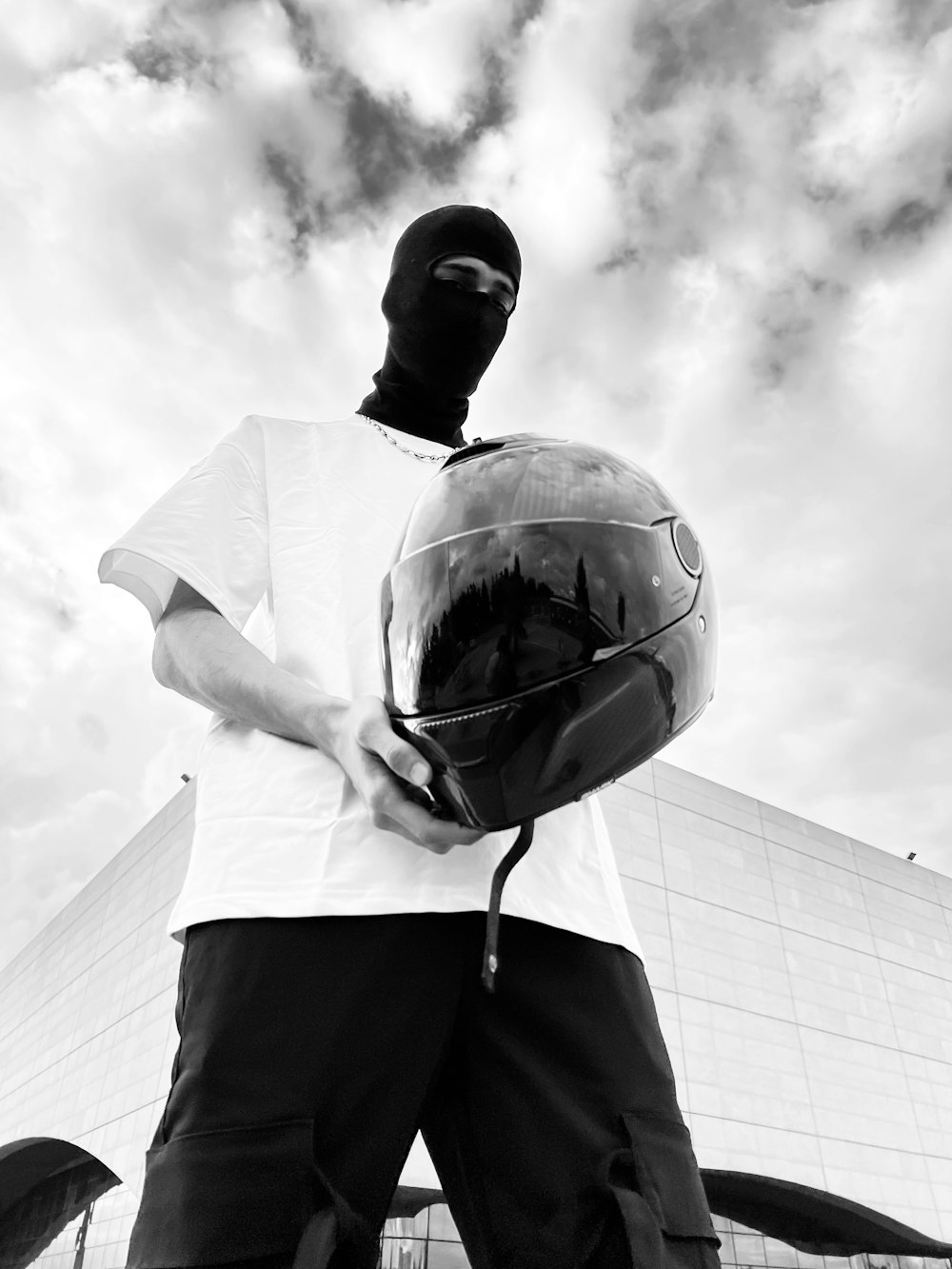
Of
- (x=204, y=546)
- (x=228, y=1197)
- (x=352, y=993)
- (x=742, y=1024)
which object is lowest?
(x=228, y=1197)

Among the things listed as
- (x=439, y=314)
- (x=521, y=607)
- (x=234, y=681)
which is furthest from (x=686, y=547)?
(x=439, y=314)

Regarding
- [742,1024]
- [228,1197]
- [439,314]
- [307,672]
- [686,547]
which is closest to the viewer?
[228,1197]

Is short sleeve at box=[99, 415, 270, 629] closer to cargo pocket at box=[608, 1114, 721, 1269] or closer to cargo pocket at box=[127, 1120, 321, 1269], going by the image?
cargo pocket at box=[127, 1120, 321, 1269]

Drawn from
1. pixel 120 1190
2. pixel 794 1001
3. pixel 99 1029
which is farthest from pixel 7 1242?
pixel 794 1001

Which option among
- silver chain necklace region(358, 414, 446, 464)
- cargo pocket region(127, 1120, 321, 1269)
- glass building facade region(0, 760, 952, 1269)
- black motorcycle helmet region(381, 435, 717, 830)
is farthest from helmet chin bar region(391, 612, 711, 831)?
glass building facade region(0, 760, 952, 1269)

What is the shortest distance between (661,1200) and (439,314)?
0.87 metres

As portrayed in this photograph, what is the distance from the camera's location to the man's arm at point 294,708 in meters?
0.61

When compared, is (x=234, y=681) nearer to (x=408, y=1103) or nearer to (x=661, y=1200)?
(x=408, y=1103)

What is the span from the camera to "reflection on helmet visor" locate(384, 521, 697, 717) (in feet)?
1.91

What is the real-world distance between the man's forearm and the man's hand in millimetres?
52

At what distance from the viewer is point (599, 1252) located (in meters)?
0.60

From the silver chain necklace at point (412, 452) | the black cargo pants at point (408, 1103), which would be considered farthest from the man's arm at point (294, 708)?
the silver chain necklace at point (412, 452)

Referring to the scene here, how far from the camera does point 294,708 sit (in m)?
0.70

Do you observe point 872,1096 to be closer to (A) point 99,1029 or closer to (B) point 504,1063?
(A) point 99,1029
